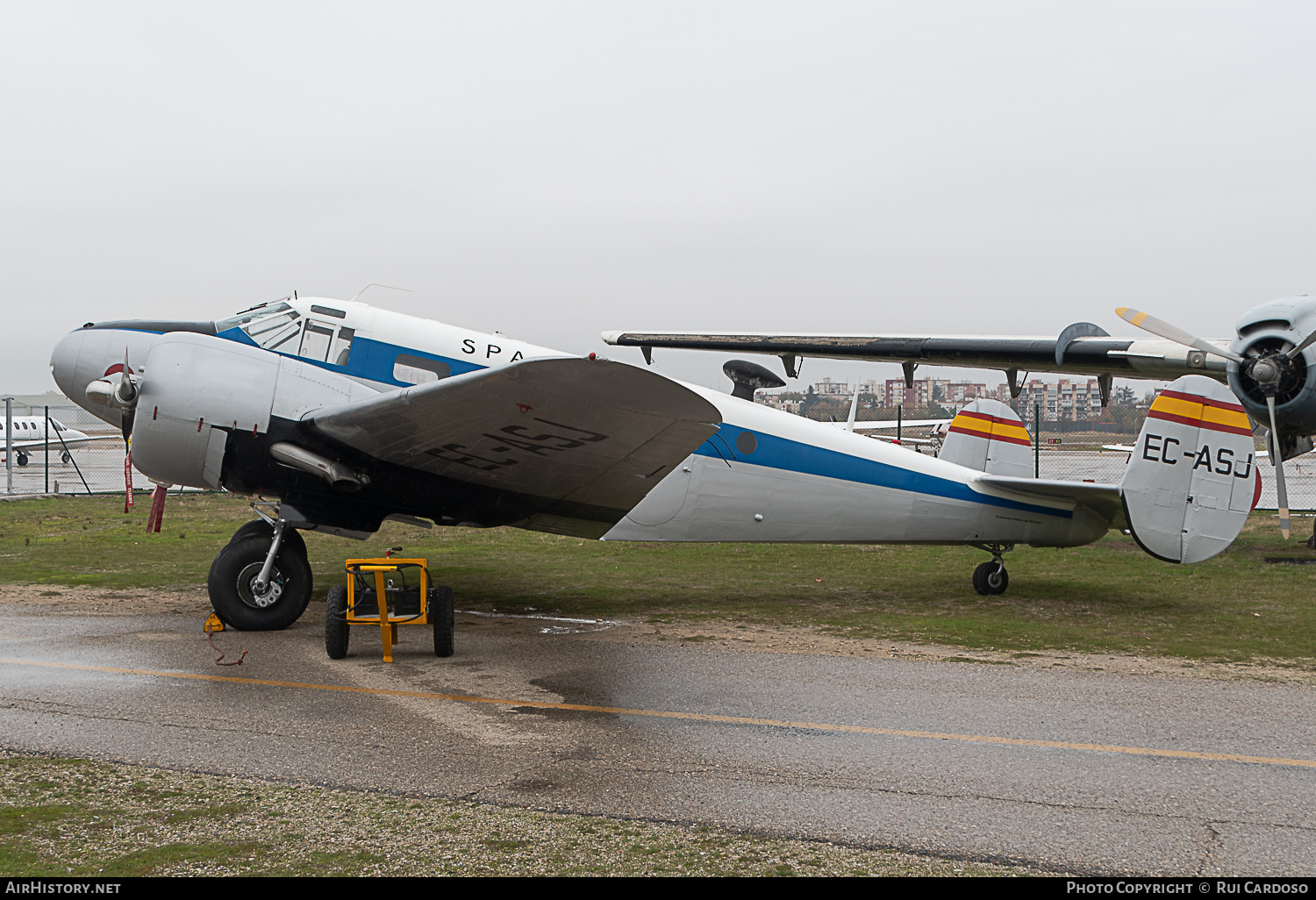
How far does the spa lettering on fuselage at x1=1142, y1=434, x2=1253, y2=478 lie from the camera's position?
10.6m

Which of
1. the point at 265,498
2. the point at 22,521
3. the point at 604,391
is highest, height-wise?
the point at 604,391

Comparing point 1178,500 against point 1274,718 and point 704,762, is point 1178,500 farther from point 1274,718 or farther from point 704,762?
point 704,762

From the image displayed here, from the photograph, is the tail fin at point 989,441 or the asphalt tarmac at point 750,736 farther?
the tail fin at point 989,441

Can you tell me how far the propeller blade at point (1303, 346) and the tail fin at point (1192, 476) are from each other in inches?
83.0

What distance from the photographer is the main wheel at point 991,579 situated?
1169 centimetres

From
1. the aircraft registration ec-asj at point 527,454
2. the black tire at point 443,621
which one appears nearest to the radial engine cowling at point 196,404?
the aircraft registration ec-asj at point 527,454

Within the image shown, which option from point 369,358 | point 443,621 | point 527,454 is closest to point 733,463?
point 527,454

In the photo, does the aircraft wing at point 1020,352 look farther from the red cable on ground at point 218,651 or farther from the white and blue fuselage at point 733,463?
the red cable on ground at point 218,651

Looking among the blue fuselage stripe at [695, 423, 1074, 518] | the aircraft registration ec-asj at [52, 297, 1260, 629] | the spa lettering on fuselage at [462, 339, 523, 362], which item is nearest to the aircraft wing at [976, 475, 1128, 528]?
the aircraft registration ec-asj at [52, 297, 1260, 629]

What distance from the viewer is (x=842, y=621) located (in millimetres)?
9945

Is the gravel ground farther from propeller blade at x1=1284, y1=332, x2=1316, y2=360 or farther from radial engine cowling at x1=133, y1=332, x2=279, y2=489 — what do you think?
propeller blade at x1=1284, y1=332, x2=1316, y2=360

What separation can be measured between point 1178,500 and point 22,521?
68.8 ft
